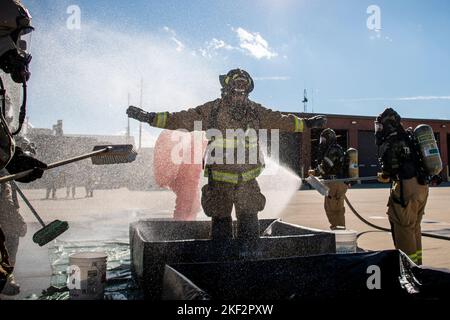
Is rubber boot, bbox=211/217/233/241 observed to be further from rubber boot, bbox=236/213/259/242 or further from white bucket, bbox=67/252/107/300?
white bucket, bbox=67/252/107/300

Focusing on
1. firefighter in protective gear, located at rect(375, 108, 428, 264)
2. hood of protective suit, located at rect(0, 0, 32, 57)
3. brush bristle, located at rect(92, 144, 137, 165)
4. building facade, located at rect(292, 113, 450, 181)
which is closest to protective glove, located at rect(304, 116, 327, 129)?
firefighter in protective gear, located at rect(375, 108, 428, 264)

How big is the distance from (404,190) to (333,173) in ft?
8.15

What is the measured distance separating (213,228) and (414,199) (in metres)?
2.17

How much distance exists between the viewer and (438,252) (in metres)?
4.96

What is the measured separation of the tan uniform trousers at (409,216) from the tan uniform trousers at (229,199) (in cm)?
165

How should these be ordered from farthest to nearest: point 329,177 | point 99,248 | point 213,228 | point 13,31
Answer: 1. point 329,177
2. point 99,248
3. point 213,228
4. point 13,31

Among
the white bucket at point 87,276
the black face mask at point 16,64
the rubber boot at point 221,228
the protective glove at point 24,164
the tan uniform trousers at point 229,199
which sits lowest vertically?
the white bucket at point 87,276

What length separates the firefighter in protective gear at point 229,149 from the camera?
3412mm

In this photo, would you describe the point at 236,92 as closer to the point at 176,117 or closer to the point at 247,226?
the point at 176,117

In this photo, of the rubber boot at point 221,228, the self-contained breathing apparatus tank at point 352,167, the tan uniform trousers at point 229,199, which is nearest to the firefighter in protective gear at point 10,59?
the tan uniform trousers at point 229,199

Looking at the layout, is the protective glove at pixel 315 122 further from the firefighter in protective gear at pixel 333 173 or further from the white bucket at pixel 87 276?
the firefighter in protective gear at pixel 333 173
